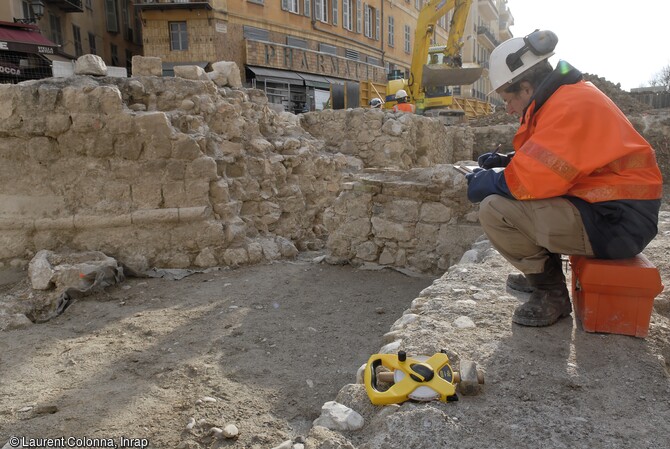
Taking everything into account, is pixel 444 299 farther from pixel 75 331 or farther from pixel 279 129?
pixel 279 129

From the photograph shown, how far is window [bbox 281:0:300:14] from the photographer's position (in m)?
22.4

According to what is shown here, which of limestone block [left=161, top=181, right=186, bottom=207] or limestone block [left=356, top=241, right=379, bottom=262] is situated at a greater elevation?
limestone block [left=161, top=181, right=186, bottom=207]

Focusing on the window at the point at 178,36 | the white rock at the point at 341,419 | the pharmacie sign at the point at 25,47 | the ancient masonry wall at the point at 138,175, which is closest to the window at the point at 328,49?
the window at the point at 178,36

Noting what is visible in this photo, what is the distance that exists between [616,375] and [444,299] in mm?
1030

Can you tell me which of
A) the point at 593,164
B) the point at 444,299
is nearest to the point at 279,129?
the point at 444,299

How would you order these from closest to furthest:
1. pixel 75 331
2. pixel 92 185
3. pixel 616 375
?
pixel 616 375
pixel 75 331
pixel 92 185

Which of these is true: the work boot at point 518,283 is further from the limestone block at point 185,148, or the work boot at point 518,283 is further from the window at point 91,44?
the window at point 91,44

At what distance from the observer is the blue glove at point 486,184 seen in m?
2.32

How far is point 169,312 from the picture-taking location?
431cm

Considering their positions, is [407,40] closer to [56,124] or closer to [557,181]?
[56,124]

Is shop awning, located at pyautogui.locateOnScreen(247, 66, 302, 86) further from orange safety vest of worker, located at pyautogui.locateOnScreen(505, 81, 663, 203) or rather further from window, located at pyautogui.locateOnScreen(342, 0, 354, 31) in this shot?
orange safety vest of worker, located at pyautogui.locateOnScreen(505, 81, 663, 203)

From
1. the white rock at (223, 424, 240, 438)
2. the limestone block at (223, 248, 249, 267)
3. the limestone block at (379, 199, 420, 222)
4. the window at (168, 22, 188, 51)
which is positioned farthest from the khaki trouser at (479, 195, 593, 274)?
the window at (168, 22, 188, 51)

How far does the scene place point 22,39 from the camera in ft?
47.6

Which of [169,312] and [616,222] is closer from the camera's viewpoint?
[616,222]
